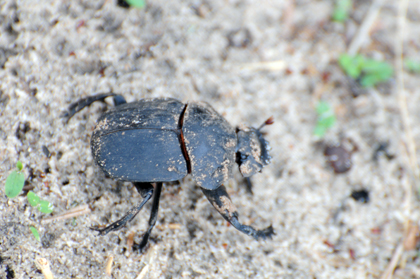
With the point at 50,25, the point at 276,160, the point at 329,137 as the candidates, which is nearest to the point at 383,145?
the point at 329,137

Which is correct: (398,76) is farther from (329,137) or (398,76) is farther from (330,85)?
(329,137)

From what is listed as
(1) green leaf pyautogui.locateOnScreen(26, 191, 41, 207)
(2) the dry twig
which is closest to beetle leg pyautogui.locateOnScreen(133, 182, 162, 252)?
(2) the dry twig

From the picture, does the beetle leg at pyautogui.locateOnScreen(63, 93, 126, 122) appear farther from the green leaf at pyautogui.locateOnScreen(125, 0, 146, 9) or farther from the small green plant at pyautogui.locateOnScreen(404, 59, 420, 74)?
the small green plant at pyautogui.locateOnScreen(404, 59, 420, 74)

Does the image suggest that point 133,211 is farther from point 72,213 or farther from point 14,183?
point 14,183

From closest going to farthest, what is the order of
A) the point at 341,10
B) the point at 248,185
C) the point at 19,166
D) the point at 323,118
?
the point at 19,166, the point at 248,185, the point at 323,118, the point at 341,10

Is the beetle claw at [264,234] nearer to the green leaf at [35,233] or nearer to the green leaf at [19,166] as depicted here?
the green leaf at [35,233]

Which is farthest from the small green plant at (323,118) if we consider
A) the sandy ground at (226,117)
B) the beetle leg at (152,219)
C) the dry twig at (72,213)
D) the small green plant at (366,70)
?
the dry twig at (72,213)

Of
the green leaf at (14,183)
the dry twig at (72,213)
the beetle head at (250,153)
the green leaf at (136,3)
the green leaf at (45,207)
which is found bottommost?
the dry twig at (72,213)

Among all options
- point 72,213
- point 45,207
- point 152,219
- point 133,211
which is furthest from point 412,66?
point 45,207
